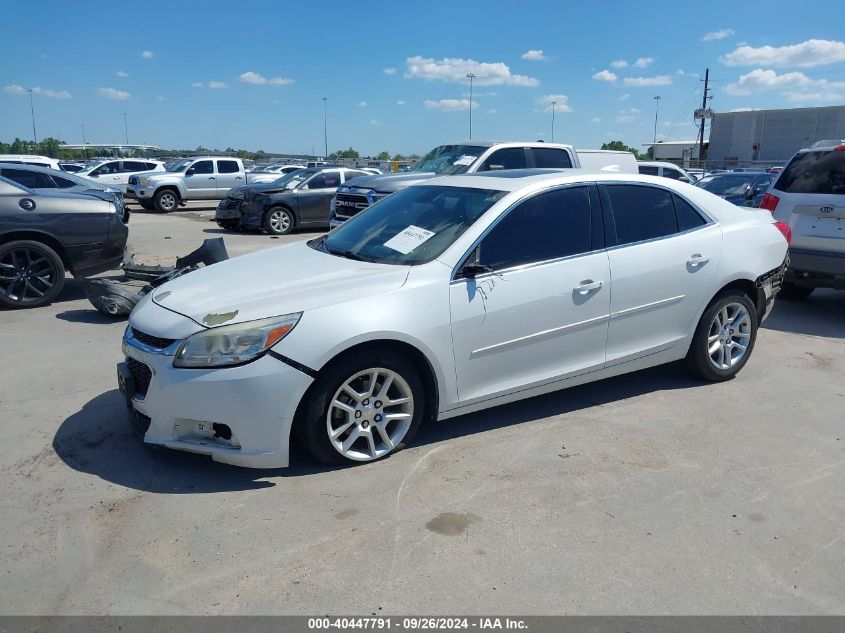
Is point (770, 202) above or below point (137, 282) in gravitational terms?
above

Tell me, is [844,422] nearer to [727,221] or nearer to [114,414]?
[727,221]

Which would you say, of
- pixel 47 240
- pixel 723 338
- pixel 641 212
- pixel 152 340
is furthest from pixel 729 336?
pixel 47 240

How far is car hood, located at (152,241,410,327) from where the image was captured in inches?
149

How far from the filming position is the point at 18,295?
794 centimetres

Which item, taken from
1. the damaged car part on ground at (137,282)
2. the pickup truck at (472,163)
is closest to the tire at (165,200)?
the pickup truck at (472,163)

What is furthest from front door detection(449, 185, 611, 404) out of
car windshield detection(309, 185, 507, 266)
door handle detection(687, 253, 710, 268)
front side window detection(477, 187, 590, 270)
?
door handle detection(687, 253, 710, 268)

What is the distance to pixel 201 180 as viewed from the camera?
23438mm

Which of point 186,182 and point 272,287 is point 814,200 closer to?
point 272,287

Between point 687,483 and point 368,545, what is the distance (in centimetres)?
185

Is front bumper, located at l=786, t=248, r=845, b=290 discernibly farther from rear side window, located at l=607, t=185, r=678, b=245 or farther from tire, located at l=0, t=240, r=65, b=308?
tire, located at l=0, t=240, r=65, b=308

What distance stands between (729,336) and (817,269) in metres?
2.66

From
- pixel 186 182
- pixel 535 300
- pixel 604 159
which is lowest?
pixel 535 300

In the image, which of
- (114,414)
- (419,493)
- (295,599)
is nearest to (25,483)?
(114,414)

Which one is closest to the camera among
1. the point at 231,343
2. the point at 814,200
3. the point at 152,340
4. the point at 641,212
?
the point at 231,343
